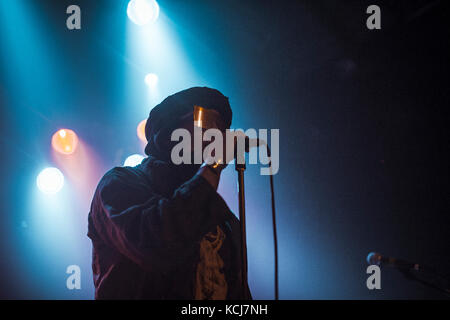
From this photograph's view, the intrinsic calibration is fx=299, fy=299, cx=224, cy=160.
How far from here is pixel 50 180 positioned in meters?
3.55

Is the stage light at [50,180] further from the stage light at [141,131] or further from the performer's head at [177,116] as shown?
the performer's head at [177,116]

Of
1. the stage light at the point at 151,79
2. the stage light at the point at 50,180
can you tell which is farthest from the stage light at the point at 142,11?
the stage light at the point at 50,180

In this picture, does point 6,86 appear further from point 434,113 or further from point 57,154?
point 434,113

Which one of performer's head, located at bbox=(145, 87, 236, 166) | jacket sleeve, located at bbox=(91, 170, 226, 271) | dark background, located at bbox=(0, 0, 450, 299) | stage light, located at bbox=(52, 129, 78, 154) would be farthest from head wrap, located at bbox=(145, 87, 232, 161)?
stage light, located at bbox=(52, 129, 78, 154)

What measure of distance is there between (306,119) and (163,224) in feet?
6.51

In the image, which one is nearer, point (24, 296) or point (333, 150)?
point (333, 150)

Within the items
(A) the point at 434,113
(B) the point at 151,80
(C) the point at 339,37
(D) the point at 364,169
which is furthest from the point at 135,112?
(A) the point at 434,113

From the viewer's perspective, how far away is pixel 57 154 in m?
3.62

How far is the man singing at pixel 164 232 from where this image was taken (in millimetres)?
1087

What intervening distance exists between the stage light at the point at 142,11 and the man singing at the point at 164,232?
2.19m

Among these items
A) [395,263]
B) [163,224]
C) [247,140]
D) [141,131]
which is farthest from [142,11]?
[395,263]

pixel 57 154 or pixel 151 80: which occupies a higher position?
pixel 151 80

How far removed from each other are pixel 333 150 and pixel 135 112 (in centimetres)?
244

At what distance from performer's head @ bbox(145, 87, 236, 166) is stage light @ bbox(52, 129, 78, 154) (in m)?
2.41
